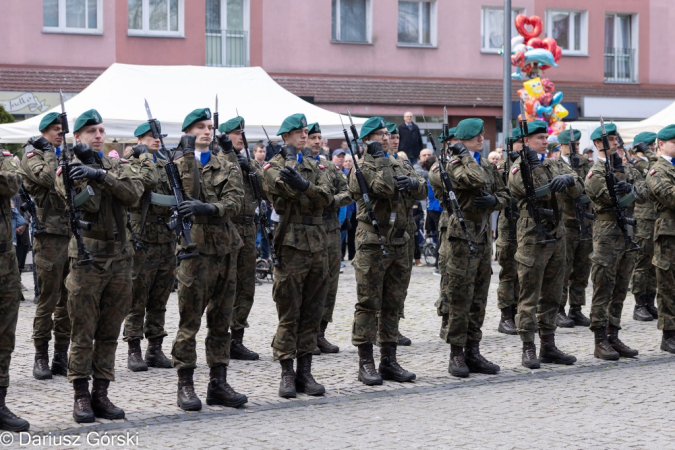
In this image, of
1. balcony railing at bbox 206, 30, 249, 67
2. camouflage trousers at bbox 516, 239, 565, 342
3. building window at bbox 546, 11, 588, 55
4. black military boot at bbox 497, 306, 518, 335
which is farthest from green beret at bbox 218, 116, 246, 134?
building window at bbox 546, 11, 588, 55

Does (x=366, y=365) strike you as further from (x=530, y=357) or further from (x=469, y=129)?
(x=469, y=129)

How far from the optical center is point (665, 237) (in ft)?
36.2

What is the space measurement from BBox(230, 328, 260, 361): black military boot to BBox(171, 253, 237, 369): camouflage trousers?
211 cm

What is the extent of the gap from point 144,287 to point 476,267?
3075 mm

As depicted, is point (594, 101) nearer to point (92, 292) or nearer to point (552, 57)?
point (552, 57)

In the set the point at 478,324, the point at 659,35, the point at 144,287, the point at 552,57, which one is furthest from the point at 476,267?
the point at 659,35

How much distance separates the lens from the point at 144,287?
1043cm

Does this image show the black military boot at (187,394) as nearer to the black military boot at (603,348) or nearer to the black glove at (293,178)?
the black glove at (293,178)

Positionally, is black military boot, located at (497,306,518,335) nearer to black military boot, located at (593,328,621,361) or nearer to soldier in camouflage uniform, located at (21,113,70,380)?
black military boot, located at (593,328,621,361)

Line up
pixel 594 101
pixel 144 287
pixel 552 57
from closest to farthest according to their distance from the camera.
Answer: pixel 144 287, pixel 552 57, pixel 594 101

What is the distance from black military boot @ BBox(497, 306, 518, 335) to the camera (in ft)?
40.0

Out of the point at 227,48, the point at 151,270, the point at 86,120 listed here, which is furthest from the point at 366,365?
the point at 227,48

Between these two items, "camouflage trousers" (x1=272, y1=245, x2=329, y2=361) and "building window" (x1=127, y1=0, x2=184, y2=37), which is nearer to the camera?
"camouflage trousers" (x1=272, y1=245, x2=329, y2=361)

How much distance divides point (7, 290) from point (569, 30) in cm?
2754
